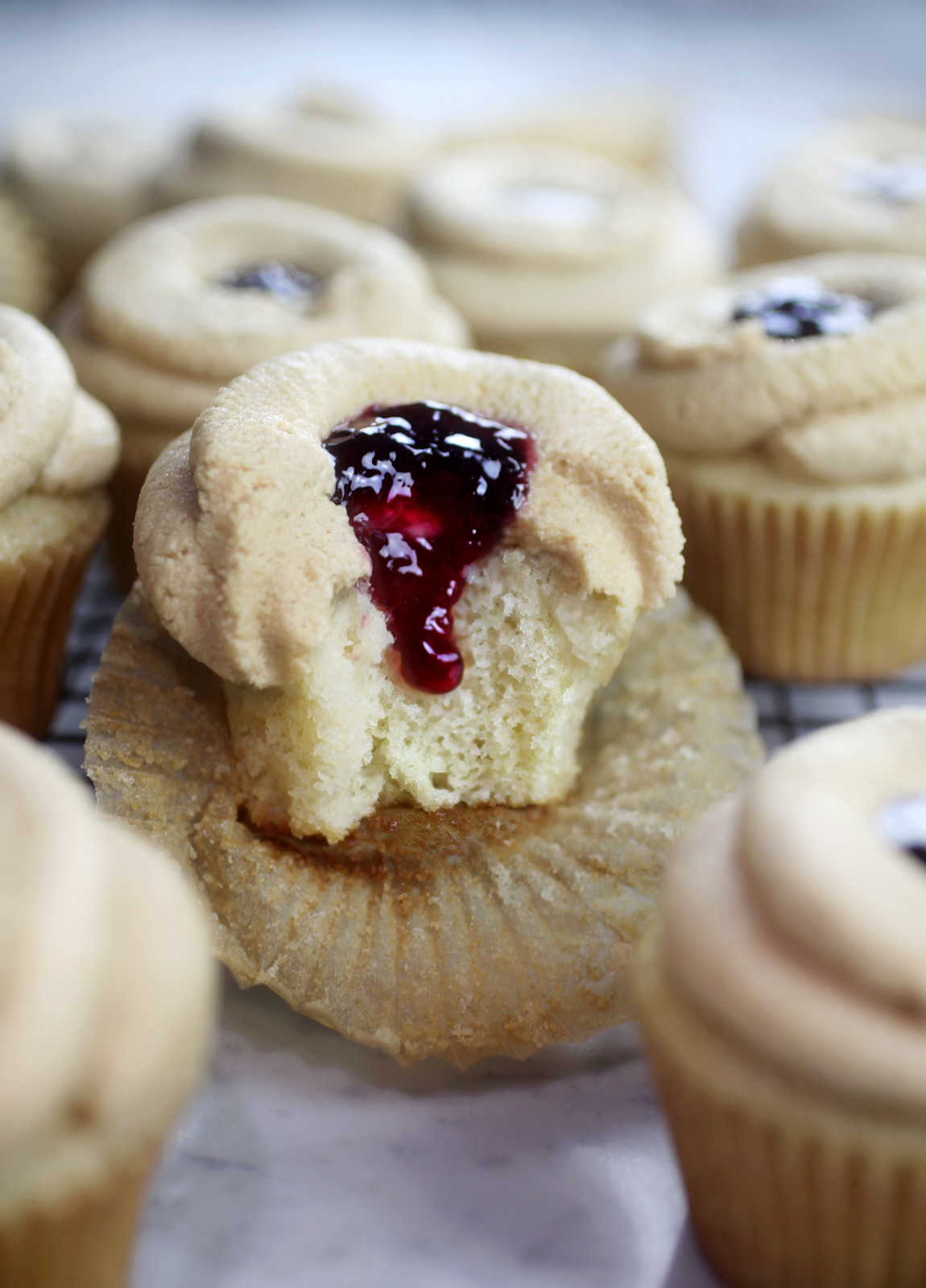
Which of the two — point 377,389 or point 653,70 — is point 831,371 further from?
point 653,70

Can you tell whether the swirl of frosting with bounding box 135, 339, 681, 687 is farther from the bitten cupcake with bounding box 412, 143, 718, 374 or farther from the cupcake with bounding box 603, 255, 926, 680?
the bitten cupcake with bounding box 412, 143, 718, 374

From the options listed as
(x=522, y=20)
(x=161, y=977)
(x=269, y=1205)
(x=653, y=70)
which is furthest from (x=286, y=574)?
(x=522, y=20)

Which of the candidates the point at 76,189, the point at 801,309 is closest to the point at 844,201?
the point at 801,309

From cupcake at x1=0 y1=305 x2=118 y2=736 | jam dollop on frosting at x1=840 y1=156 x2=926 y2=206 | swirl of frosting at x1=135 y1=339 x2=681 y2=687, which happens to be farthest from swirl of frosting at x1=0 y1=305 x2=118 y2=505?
jam dollop on frosting at x1=840 y1=156 x2=926 y2=206

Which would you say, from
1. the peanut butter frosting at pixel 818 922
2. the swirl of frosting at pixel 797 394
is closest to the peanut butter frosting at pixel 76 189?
the swirl of frosting at pixel 797 394

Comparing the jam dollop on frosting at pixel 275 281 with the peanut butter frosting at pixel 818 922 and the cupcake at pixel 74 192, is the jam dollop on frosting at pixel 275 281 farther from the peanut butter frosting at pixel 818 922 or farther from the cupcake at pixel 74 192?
the peanut butter frosting at pixel 818 922
